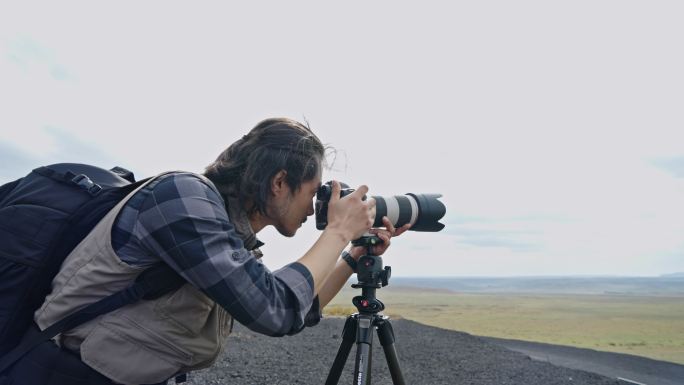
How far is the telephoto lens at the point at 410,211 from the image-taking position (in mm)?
2602

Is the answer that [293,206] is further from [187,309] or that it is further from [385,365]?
[385,365]

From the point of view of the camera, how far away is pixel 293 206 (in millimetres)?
2158

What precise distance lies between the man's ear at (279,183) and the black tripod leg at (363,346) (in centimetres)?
108

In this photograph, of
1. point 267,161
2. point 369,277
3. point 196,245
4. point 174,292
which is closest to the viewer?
point 196,245

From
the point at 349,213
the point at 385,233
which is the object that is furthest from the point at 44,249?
the point at 385,233

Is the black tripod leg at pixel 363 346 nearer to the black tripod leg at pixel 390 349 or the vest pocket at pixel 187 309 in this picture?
the black tripod leg at pixel 390 349

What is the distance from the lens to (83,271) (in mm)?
1685

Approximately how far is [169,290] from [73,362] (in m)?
0.38

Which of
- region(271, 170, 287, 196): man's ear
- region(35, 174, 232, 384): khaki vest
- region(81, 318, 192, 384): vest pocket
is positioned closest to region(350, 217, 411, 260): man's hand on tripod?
region(271, 170, 287, 196): man's ear

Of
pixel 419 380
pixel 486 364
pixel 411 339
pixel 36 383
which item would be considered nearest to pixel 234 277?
pixel 36 383

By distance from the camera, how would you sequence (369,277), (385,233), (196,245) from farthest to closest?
(369,277) < (385,233) < (196,245)

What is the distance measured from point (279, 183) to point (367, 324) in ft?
3.71

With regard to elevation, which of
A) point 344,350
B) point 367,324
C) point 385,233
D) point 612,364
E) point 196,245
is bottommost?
point 612,364

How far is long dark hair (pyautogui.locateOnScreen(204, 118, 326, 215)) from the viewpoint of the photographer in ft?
6.76
